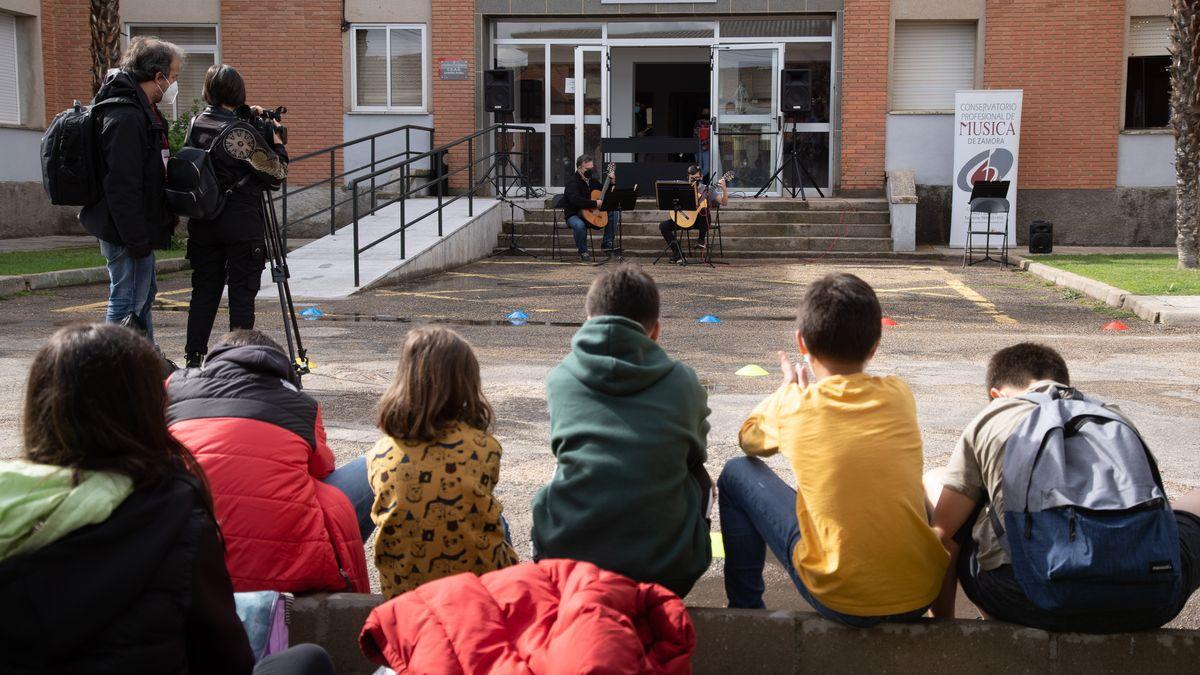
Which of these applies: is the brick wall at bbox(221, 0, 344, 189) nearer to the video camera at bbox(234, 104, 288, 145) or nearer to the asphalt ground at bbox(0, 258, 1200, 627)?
the asphalt ground at bbox(0, 258, 1200, 627)

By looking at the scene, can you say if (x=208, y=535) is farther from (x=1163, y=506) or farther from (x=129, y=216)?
(x=129, y=216)

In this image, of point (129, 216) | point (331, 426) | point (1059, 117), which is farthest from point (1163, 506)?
point (1059, 117)

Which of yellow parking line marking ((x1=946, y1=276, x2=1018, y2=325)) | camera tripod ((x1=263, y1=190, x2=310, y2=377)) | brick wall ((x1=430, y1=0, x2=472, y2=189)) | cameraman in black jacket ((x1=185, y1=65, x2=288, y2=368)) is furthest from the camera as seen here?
brick wall ((x1=430, y1=0, x2=472, y2=189))

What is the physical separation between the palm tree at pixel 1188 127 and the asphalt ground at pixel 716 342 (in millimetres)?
1906

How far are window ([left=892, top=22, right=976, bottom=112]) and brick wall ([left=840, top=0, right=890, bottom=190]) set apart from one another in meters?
0.32

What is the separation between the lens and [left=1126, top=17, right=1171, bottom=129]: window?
62.4 ft

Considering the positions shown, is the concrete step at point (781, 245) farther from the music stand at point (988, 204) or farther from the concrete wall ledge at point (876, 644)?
the concrete wall ledge at point (876, 644)

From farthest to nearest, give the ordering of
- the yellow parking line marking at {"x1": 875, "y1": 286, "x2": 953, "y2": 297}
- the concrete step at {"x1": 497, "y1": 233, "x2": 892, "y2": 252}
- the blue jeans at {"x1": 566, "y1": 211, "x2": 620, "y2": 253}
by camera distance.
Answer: the concrete step at {"x1": 497, "y1": 233, "x2": 892, "y2": 252} → the blue jeans at {"x1": 566, "y1": 211, "x2": 620, "y2": 253} → the yellow parking line marking at {"x1": 875, "y1": 286, "x2": 953, "y2": 297}

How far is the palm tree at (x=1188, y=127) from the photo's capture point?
14391 mm

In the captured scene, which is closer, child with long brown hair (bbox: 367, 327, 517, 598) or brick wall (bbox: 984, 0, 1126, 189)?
Answer: child with long brown hair (bbox: 367, 327, 517, 598)

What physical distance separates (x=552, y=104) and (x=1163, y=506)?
18.9m

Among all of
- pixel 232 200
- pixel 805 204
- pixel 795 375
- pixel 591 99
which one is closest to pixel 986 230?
pixel 805 204

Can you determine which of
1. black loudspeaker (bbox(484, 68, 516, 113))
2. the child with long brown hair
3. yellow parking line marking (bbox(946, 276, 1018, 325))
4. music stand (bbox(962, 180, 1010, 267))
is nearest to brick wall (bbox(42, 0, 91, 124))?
black loudspeaker (bbox(484, 68, 516, 113))

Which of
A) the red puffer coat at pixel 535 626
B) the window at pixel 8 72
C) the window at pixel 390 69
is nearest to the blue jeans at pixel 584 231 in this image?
the window at pixel 390 69
